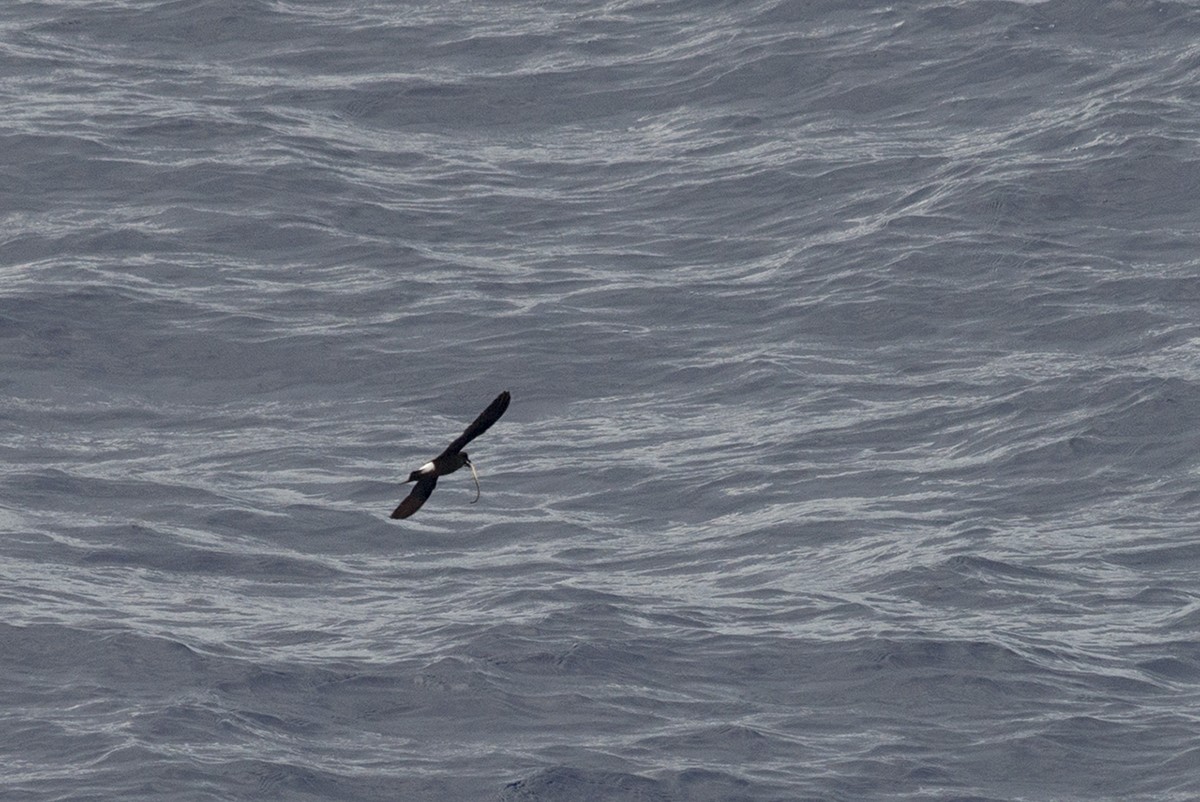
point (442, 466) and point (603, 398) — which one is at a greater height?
point (442, 466)

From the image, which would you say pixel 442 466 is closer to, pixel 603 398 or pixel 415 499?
pixel 415 499

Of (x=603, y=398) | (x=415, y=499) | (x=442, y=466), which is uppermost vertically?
(x=442, y=466)

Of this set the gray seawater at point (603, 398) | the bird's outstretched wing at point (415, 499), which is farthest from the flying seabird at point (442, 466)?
the gray seawater at point (603, 398)

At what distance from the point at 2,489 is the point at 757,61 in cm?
1558

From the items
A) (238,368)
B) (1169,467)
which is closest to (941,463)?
(1169,467)

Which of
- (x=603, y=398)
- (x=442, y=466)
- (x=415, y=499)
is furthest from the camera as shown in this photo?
(x=603, y=398)

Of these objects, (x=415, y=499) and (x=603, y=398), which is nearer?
(x=415, y=499)

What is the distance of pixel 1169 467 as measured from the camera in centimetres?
3142

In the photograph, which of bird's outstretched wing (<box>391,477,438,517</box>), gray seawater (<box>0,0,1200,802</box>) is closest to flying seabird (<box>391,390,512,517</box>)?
bird's outstretched wing (<box>391,477,438,517</box>)

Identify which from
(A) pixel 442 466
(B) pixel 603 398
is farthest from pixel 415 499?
(B) pixel 603 398

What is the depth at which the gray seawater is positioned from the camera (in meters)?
26.0

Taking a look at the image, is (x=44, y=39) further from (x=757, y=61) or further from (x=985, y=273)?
(x=985, y=273)

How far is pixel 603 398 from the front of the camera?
33.6 m

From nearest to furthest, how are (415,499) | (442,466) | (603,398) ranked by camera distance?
(442,466)
(415,499)
(603,398)
